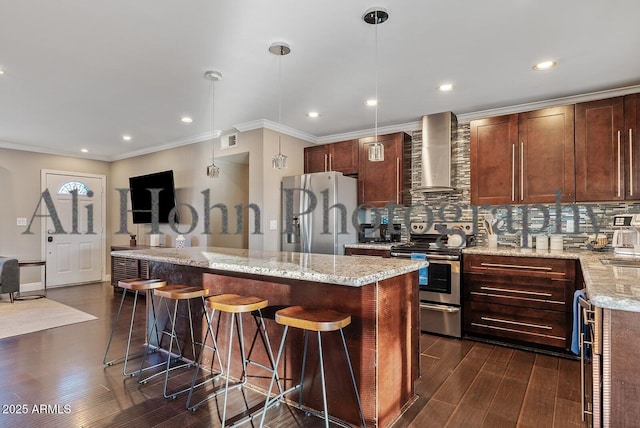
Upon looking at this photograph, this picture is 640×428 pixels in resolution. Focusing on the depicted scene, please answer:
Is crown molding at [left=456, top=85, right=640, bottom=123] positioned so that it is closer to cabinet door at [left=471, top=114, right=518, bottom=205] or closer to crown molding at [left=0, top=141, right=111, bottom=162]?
cabinet door at [left=471, top=114, right=518, bottom=205]

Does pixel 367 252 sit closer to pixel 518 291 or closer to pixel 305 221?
Answer: pixel 305 221

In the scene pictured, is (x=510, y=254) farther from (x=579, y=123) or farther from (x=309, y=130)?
(x=309, y=130)

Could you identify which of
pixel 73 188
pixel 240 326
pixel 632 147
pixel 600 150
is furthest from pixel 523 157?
pixel 73 188

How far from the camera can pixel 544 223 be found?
3707 mm

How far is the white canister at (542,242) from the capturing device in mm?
3551

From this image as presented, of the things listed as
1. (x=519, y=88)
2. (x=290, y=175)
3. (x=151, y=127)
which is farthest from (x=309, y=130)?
(x=519, y=88)

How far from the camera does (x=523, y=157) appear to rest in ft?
11.7

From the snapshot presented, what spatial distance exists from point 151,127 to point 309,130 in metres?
2.19

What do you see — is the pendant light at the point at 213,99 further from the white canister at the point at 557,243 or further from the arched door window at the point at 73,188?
the arched door window at the point at 73,188

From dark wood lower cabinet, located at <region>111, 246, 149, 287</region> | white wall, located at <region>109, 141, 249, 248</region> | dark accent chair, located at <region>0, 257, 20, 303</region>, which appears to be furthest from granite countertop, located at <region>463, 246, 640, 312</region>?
dark accent chair, located at <region>0, 257, 20, 303</region>

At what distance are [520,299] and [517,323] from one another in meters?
0.23

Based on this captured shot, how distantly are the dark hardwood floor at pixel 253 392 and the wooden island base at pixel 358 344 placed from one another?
0.51ft

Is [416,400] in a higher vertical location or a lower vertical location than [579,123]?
lower

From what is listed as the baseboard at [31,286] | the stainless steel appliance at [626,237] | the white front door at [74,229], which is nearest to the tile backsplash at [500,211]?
the stainless steel appliance at [626,237]
